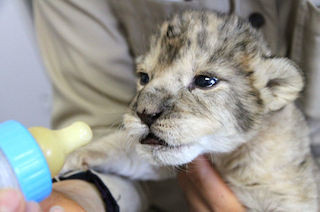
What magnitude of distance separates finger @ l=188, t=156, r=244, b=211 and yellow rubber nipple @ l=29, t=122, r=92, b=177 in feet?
2.11

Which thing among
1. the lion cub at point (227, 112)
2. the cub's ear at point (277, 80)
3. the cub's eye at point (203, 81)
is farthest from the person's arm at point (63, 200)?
the cub's ear at point (277, 80)

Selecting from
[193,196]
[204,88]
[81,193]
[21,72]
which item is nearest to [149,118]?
[204,88]

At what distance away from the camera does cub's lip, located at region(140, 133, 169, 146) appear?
958 mm

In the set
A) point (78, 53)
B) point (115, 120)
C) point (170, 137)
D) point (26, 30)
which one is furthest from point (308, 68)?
point (26, 30)

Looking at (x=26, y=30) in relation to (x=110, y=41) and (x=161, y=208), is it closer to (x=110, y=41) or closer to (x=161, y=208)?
(x=110, y=41)

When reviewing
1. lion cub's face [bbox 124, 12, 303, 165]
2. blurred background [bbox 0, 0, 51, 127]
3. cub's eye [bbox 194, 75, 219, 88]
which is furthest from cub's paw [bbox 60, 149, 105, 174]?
blurred background [bbox 0, 0, 51, 127]

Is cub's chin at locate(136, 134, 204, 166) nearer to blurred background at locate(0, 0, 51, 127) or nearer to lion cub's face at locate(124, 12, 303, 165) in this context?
lion cub's face at locate(124, 12, 303, 165)

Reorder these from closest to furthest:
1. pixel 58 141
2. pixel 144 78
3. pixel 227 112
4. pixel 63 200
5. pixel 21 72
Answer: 1. pixel 58 141
2. pixel 63 200
3. pixel 227 112
4. pixel 144 78
5. pixel 21 72

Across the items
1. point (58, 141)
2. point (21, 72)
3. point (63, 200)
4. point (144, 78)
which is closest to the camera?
point (58, 141)

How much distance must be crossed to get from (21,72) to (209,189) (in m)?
1.58

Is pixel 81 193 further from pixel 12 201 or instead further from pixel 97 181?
pixel 12 201

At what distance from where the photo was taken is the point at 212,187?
124cm

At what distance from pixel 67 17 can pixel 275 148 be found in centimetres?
97

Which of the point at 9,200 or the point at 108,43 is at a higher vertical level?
the point at 108,43
